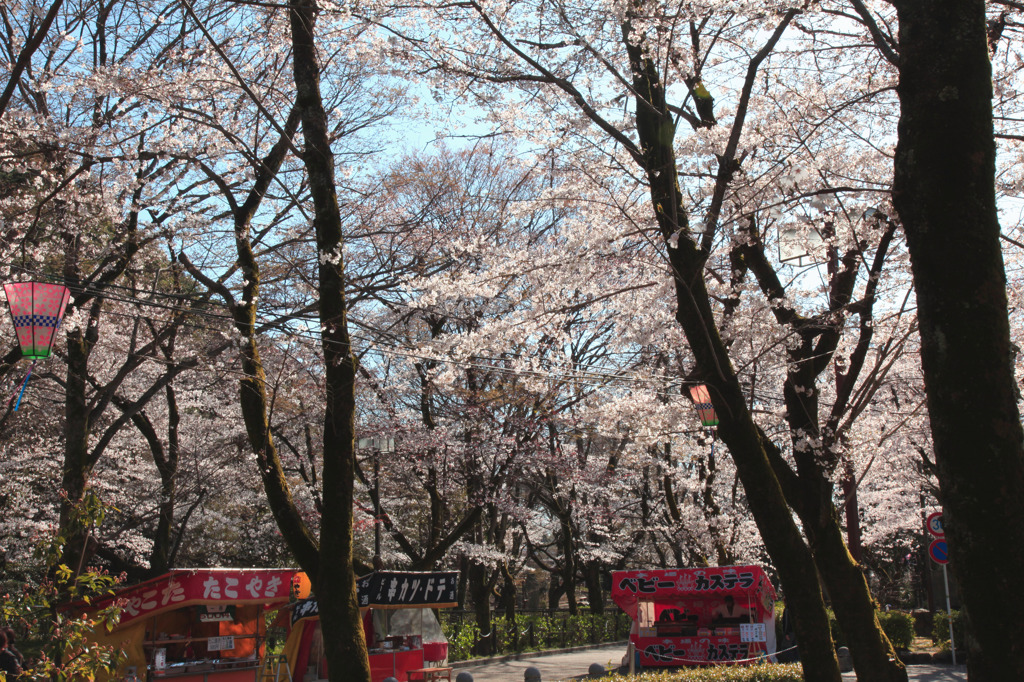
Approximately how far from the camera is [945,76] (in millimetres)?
3568

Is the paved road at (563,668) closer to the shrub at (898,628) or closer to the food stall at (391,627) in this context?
the shrub at (898,628)

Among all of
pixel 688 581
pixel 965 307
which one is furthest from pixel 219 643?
pixel 965 307

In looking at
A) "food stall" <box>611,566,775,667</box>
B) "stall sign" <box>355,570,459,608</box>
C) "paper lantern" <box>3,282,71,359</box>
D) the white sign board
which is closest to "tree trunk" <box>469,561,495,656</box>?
"food stall" <box>611,566,775,667</box>

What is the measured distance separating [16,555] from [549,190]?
18141mm

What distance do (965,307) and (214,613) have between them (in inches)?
494

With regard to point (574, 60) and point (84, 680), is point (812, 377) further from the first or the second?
point (84, 680)

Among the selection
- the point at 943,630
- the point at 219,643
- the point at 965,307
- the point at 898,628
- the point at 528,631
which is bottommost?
the point at 528,631

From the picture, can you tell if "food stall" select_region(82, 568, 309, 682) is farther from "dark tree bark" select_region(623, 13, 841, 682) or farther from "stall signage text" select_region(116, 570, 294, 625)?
"dark tree bark" select_region(623, 13, 841, 682)

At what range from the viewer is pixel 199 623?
12.8m

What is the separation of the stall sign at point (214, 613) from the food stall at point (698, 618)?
27.1ft

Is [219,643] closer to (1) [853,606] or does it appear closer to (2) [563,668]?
(1) [853,606]

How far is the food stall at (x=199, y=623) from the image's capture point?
10812mm

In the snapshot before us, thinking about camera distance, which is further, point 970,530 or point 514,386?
point 514,386

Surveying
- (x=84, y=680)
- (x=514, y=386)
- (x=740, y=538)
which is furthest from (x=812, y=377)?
(x=740, y=538)
